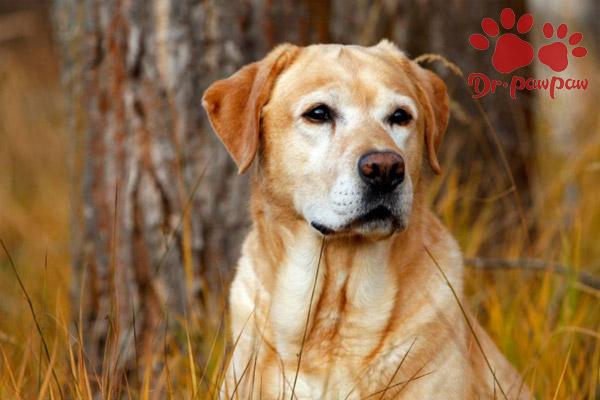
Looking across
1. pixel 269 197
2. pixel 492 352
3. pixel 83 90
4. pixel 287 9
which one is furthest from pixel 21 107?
pixel 492 352

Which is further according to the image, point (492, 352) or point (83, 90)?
point (83, 90)

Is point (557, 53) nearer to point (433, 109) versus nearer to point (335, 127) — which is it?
point (433, 109)

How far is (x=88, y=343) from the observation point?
4.36 m

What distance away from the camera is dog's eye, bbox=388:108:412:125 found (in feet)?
10.7

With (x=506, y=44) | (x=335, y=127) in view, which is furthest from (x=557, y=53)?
(x=335, y=127)

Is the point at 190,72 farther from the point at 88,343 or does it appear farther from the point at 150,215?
the point at 88,343

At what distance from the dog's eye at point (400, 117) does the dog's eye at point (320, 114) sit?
0.79 feet

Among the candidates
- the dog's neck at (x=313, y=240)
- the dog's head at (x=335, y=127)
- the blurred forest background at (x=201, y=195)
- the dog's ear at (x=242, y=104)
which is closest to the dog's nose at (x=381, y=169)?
the dog's head at (x=335, y=127)

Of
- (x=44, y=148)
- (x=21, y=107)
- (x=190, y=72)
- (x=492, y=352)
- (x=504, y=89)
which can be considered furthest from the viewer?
(x=21, y=107)

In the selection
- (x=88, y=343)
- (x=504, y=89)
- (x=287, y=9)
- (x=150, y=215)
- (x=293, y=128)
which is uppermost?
(x=287, y=9)

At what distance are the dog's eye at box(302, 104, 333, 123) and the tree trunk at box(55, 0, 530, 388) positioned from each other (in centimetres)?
105

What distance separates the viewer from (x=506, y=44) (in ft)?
15.8

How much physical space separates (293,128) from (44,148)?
5.00 meters

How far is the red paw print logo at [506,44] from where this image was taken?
478 cm
